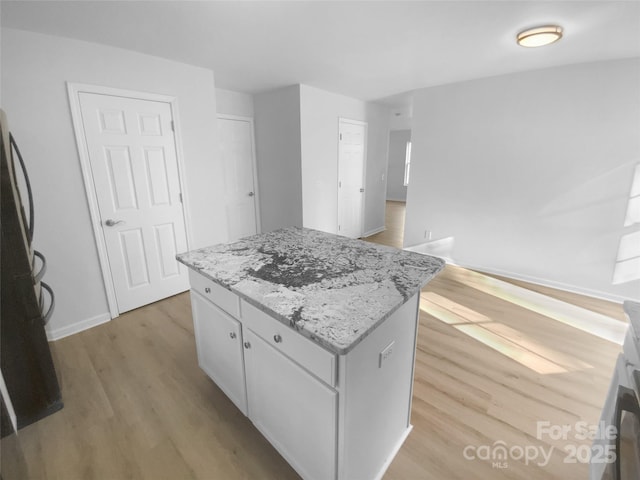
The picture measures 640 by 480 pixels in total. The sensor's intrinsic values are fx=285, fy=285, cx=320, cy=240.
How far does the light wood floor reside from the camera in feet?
4.64

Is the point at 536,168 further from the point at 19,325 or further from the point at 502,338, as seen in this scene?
the point at 19,325

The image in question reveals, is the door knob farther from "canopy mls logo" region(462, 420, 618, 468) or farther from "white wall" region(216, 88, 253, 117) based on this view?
"canopy mls logo" region(462, 420, 618, 468)

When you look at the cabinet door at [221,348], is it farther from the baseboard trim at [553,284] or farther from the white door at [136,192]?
the baseboard trim at [553,284]

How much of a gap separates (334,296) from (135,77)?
2.80 meters

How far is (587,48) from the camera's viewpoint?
98.0 inches

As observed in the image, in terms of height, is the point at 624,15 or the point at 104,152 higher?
the point at 624,15

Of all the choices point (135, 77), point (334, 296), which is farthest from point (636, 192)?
point (135, 77)

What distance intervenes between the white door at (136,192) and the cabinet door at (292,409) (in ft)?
6.70

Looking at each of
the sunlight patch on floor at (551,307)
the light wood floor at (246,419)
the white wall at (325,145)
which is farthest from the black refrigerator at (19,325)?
the sunlight patch on floor at (551,307)

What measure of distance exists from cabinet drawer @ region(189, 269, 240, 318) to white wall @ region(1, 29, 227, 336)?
4.89 feet

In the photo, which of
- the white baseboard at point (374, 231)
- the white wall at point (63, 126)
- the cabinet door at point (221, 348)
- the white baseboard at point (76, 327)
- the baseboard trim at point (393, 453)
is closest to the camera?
the baseboard trim at point (393, 453)

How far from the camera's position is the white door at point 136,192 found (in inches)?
97.7

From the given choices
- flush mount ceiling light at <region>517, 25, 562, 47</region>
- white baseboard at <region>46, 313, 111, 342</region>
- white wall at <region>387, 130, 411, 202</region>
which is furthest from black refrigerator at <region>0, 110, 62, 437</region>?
white wall at <region>387, 130, 411, 202</region>

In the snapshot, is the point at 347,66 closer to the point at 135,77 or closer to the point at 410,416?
the point at 135,77
